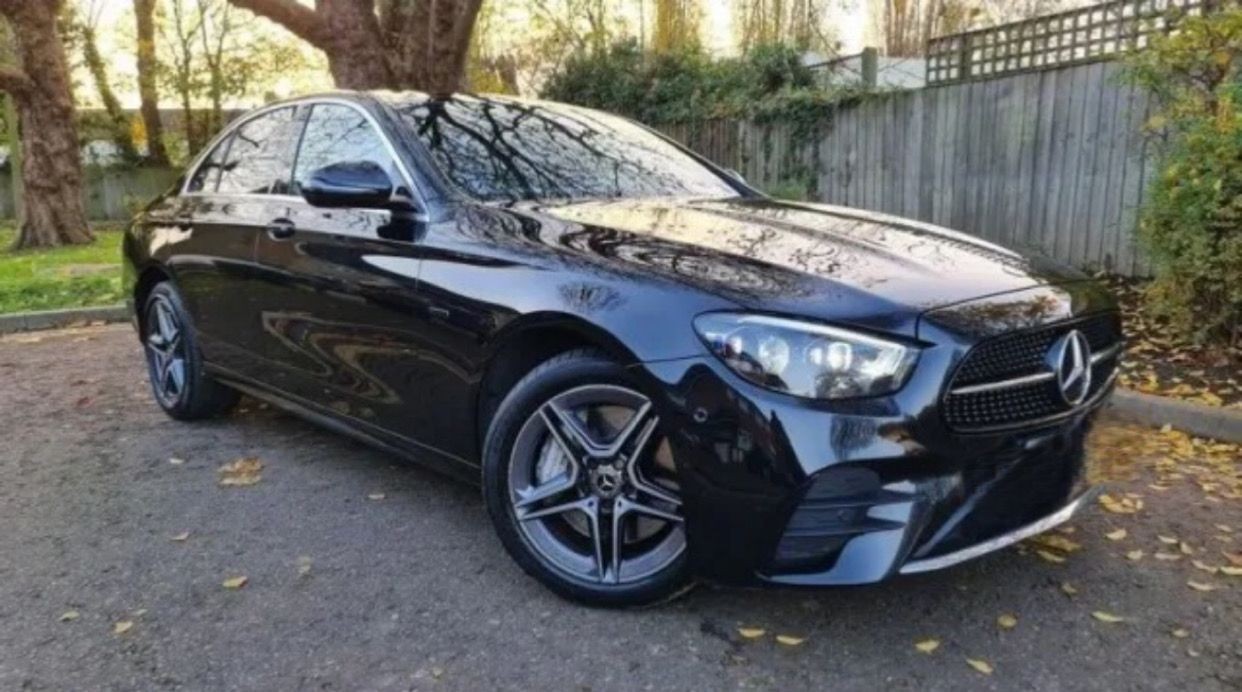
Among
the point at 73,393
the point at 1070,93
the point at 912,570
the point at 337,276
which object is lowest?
the point at 73,393

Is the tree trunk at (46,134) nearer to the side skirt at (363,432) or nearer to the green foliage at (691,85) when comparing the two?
the green foliage at (691,85)

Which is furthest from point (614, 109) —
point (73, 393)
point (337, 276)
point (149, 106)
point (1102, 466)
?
point (149, 106)

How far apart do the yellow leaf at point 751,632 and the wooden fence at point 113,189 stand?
23.3 meters

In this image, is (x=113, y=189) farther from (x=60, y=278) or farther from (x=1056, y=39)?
(x=1056, y=39)

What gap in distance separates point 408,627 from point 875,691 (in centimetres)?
127

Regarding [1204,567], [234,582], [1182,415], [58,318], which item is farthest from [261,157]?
[58,318]

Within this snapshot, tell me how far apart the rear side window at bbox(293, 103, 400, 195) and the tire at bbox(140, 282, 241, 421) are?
1.16 m

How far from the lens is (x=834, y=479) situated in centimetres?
222

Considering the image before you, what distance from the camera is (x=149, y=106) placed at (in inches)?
930

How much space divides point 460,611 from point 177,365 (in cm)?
269

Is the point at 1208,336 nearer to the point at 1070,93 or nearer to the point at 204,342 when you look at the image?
the point at 1070,93

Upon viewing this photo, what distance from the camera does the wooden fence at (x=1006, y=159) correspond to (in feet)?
23.5

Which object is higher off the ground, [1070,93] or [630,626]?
[1070,93]

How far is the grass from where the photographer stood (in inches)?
332
